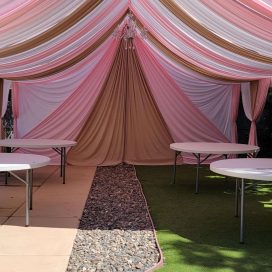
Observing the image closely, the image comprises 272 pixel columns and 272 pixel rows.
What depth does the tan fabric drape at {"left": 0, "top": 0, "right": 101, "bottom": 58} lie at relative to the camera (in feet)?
16.7

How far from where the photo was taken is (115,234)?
4453mm

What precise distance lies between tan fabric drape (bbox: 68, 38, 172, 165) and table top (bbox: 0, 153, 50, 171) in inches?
179

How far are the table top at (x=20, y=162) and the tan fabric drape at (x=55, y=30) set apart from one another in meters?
1.52

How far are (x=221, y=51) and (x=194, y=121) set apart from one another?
4.23 meters

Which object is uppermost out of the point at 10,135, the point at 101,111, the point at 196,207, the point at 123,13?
the point at 123,13

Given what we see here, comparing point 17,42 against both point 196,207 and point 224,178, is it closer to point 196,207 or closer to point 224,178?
point 196,207

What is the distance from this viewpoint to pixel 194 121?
10.0 m

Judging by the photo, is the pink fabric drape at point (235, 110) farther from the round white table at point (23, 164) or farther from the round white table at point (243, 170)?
the round white table at point (23, 164)

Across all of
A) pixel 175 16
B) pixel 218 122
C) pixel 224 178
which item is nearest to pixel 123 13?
pixel 175 16

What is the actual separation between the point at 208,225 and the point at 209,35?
2.25 meters

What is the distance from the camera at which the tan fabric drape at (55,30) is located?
5.09 metres

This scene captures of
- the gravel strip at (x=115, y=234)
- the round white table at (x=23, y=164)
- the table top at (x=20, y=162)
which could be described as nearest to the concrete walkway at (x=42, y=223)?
the gravel strip at (x=115, y=234)

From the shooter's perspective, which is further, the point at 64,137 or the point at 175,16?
the point at 64,137

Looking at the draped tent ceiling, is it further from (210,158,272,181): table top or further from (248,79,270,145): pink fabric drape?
(210,158,272,181): table top
